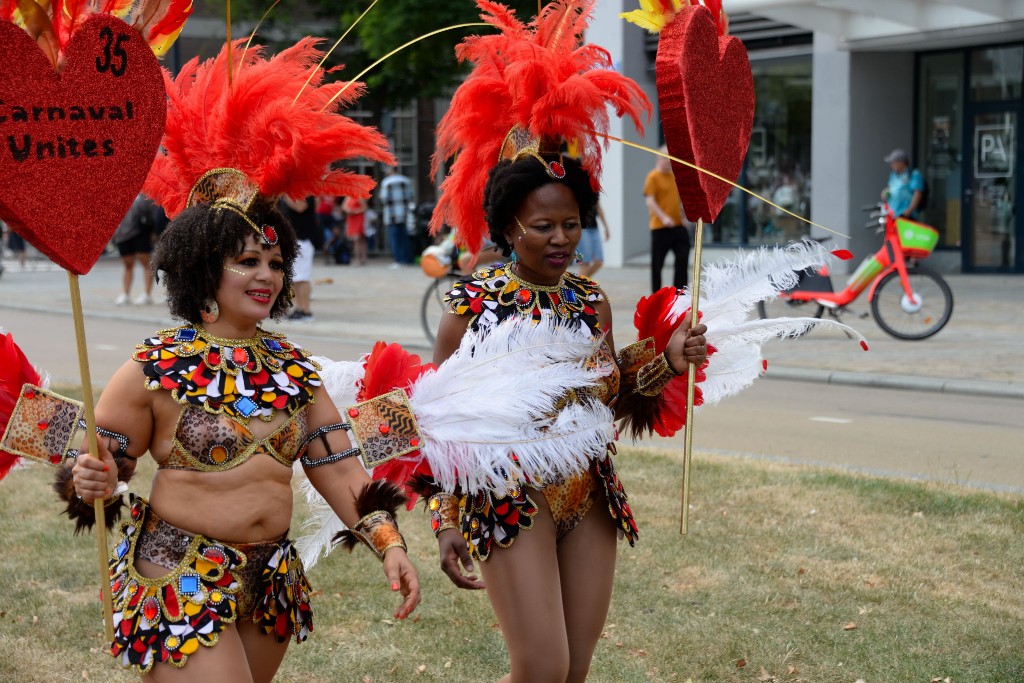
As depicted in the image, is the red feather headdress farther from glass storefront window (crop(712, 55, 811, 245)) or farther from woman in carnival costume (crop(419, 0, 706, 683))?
glass storefront window (crop(712, 55, 811, 245))

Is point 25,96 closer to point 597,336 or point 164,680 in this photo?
point 164,680

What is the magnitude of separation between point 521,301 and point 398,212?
69.4 ft

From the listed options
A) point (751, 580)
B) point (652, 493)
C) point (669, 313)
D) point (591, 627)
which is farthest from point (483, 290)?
point (652, 493)

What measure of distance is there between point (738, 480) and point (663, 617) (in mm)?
1936

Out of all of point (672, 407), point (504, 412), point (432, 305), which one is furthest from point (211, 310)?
point (432, 305)

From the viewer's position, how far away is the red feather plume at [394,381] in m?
3.43

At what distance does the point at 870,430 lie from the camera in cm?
853

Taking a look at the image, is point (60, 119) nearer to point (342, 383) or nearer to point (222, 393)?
point (222, 393)

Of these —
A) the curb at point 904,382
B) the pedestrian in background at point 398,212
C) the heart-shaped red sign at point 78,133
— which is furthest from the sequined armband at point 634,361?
A: the pedestrian in background at point 398,212

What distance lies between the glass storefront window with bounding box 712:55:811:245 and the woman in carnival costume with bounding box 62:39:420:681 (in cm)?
1895

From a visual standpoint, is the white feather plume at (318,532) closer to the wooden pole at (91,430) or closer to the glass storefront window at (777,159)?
the wooden pole at (91,430)

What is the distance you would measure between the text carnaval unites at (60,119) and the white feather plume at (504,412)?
3.32 feet

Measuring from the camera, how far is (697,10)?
361cm

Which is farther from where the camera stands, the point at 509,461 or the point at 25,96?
the point at 509,461
